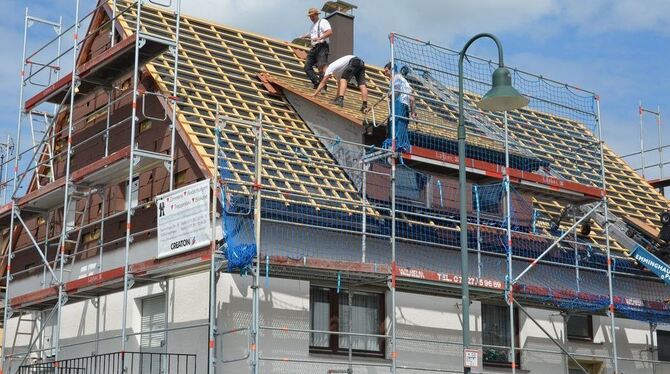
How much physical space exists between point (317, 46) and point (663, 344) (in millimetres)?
10425

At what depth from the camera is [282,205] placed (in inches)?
738

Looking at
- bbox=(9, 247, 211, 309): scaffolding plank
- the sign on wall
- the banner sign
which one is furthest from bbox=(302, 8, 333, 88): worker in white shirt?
the sign on wall

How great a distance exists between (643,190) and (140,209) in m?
13.7

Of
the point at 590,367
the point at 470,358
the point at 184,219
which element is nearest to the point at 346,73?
the point at 184,219

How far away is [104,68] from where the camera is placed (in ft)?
70.6

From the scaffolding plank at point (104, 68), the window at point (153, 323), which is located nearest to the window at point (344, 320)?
the window at point (153, 323)

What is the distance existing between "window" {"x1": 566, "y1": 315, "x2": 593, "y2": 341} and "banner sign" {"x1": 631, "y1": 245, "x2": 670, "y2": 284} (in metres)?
2.10

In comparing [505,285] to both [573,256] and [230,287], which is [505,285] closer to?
[573,256]

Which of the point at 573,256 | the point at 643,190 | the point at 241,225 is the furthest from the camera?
the point at 643,190

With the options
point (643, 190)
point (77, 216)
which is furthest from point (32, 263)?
point (643, 190)

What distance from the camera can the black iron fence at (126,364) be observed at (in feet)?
60.5

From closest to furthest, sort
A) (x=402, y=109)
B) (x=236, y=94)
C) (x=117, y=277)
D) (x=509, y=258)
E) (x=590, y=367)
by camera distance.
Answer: (x=117, y=277), (x=509, y=258), (x=402, y=109), (x=236, y=94), (x=590, y=367)

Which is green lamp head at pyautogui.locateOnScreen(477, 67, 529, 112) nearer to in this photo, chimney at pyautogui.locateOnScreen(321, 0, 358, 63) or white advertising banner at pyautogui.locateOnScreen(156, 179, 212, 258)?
white advertising banner at pyautogui.locateOnScreen(156, 179, 212, 258)

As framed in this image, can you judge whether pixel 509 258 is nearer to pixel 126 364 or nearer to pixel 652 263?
pixel 652 263
